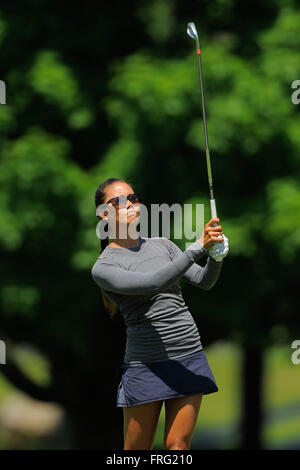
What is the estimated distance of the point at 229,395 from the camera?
2075 cm

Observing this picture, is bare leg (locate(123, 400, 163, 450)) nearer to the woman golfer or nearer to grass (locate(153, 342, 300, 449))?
the woman golfer

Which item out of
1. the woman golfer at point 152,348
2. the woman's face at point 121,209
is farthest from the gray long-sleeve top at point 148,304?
the woman's face at point 121,209

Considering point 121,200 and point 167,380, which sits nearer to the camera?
point 167,380

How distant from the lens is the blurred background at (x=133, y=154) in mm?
7363

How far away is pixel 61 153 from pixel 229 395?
1436 cm

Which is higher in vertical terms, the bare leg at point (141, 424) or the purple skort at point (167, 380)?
the purple skort at point (167, 380)

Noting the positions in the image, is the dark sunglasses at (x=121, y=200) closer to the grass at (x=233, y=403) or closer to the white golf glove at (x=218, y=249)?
the white golf glove at (x=218, y=249)

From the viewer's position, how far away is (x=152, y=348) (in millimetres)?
3170

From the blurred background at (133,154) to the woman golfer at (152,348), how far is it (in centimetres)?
387

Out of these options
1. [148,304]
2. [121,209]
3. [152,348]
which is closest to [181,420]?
[152,348]

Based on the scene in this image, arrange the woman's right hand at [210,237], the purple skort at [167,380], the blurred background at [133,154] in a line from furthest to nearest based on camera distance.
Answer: the blurred background at [133,154], the purple skort at [167,380], the woman's right hand at [210,237]

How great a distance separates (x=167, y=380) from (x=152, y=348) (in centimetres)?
15

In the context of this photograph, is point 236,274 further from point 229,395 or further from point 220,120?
point 229,395

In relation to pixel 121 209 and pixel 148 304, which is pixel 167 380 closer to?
pixel 148 304
